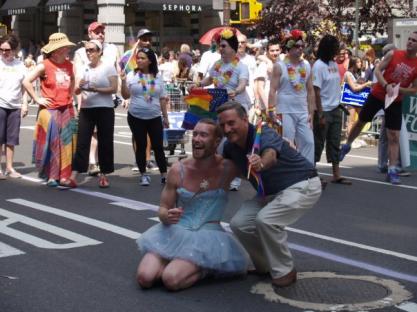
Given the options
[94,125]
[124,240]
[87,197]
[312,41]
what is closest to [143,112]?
[94,125]

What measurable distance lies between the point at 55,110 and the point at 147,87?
44.6 inches

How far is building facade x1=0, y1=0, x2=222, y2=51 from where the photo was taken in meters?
33.2

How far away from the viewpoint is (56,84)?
1108 centimetres

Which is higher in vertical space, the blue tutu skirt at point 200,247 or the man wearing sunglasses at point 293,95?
the man wearing sunglasses at point 293,95

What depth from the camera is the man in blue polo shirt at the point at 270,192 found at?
20.9 ft

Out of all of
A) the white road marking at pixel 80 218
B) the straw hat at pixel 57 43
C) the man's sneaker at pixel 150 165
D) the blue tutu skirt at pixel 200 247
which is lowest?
the white road marking at pixel 80 218

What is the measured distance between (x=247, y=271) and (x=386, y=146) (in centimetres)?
Result: 654

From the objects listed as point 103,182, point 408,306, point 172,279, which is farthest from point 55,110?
point 408,306

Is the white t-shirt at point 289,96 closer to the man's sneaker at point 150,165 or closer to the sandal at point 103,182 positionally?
the sandal at point 103,182

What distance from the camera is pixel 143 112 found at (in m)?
11.2

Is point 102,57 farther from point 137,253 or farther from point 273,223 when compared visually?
point 273,223

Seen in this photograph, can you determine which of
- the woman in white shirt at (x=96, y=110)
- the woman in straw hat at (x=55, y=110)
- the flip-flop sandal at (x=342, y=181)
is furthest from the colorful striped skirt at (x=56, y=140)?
the flip-flop sandal at (x=342, y=181)

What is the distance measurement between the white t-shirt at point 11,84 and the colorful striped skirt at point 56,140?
40.0 inches

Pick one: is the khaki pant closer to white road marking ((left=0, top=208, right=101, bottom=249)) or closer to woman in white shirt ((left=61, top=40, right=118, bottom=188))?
white road marking ((left=0, top=208, right=101, bottom=249))
